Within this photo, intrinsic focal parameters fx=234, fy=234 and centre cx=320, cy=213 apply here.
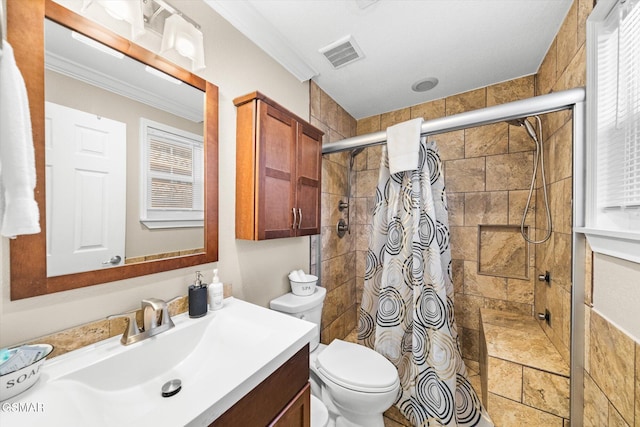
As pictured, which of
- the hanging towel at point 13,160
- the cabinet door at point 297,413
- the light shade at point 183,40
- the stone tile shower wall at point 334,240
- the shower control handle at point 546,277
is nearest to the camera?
the hanging towel at point 13,160

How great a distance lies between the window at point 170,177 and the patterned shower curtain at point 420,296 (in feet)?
4.30

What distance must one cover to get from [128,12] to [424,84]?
76.3 inches

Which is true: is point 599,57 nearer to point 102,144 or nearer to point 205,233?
point 205,233

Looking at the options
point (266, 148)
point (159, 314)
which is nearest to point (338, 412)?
point (159, 314)

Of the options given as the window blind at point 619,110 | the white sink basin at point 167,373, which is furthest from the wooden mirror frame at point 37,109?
the window blind at point 619,110

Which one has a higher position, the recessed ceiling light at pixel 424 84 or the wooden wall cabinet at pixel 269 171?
the recessed ceiling light at pixel 424 84

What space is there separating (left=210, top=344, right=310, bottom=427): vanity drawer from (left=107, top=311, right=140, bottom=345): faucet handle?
464 millimetres

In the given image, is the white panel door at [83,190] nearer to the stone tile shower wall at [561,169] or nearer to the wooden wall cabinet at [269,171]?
the wooden wall cabinet at [269,171]

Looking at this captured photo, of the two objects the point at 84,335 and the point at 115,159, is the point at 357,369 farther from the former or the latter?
the point at 115,159

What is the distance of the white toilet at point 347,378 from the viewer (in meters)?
1.21

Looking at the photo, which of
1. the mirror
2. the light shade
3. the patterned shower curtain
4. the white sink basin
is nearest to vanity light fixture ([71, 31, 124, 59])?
the mirror

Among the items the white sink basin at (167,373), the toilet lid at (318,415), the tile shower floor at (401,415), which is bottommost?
the tile shower floor at (401,415)

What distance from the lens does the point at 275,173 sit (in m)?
1.29

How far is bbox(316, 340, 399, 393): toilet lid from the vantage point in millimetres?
1221
